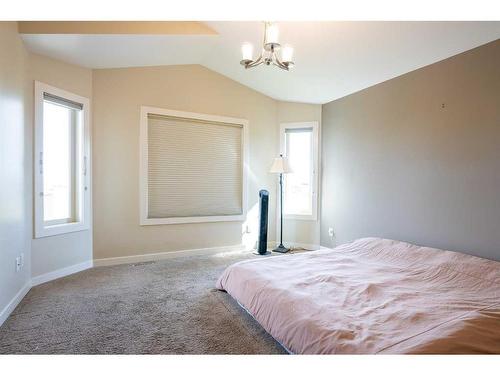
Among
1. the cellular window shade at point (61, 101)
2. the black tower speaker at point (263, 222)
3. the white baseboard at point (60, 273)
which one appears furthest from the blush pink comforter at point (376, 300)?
the cellular window shade at point (61, 101)

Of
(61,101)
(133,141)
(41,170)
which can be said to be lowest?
(41,170)

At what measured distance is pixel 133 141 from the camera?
12.9ft

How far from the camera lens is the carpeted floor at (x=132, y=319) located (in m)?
1.92

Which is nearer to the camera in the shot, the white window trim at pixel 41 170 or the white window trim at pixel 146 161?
the white window trim at pixel 41 170

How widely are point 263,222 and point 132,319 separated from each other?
8.31 ft

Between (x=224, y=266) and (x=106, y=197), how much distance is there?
5.77ft

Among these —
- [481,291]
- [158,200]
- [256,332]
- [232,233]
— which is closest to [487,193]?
[481,291]

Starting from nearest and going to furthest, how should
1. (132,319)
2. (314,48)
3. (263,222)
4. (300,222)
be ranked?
1. (132,319)
2. (314,48)
3. (263,222)
4. (300,222)

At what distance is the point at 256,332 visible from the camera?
2.12 m

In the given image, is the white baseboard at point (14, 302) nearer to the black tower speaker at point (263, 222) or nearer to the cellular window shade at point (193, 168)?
the cellular window shade at point (193, 168)

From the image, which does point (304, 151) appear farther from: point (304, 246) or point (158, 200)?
point (158, 200)

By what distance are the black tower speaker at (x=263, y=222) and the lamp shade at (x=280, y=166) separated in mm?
389

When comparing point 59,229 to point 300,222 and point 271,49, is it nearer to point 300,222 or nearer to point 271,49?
point 271,49

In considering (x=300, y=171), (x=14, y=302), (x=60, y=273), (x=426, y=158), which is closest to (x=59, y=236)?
(x=60, y=273)
